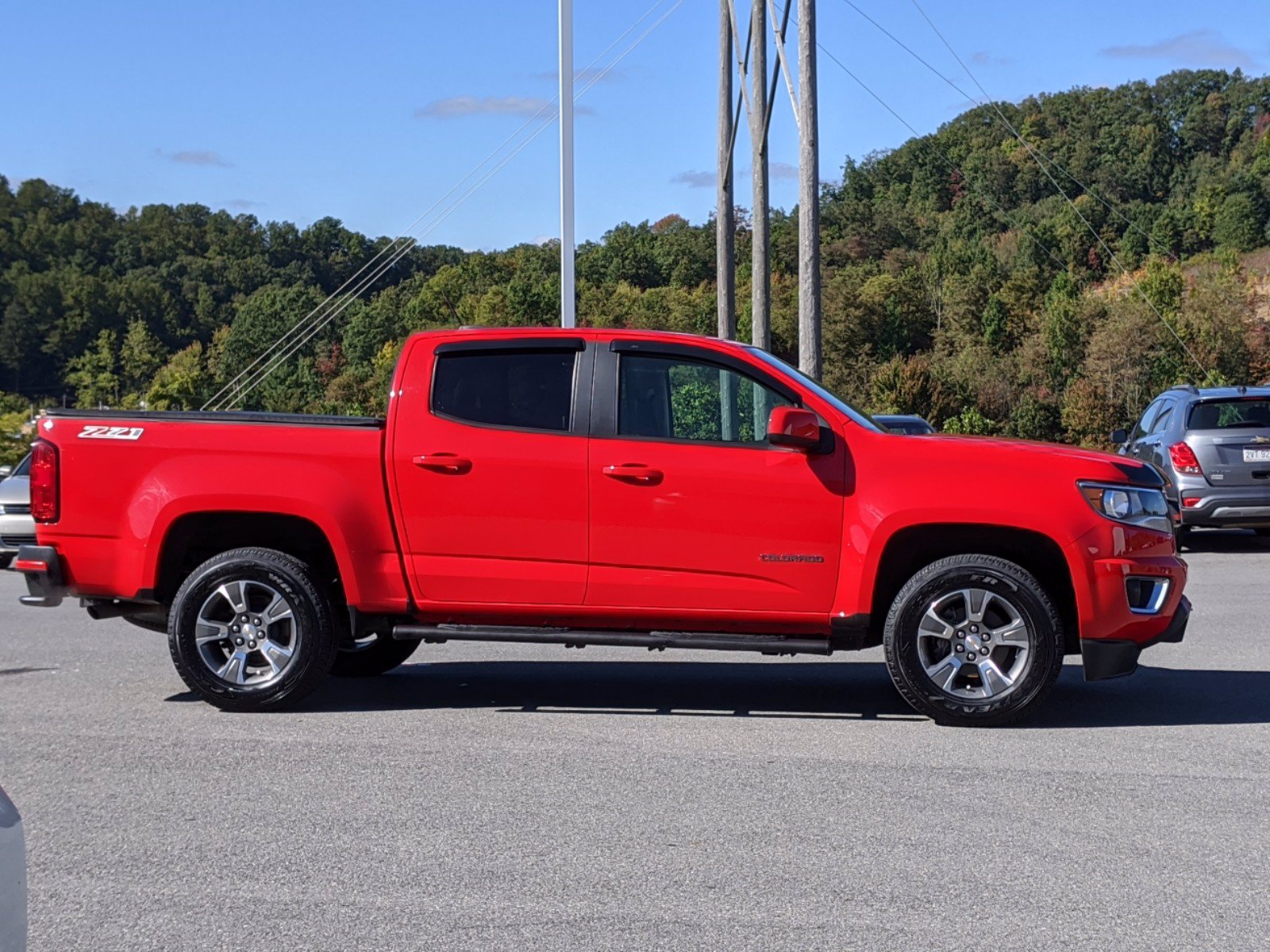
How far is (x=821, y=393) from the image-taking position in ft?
25.2

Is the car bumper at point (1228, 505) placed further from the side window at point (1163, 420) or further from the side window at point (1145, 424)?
the side window at point (1145, 424)

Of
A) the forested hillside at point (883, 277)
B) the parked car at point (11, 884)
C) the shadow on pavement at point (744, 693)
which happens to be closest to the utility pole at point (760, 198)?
the shadow on pavement at point (744, 693)

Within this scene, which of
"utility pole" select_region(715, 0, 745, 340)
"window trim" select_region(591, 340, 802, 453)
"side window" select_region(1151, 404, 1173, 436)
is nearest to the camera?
"window trim" select_region(591, 340, 802, 453)

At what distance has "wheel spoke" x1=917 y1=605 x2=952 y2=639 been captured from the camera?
7.19m

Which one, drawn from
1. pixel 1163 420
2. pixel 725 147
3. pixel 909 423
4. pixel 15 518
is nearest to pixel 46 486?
pixel 15 518

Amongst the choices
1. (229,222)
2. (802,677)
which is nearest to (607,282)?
(229,222)

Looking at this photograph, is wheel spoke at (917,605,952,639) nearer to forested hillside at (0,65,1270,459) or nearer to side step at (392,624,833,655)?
side step at (392,624,833,655)

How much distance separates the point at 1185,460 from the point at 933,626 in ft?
32.8

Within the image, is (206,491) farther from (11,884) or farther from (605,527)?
A: (11,884)

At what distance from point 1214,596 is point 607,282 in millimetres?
99923

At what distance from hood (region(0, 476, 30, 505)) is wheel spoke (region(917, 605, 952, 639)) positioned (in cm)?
1237

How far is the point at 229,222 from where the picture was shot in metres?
92.5

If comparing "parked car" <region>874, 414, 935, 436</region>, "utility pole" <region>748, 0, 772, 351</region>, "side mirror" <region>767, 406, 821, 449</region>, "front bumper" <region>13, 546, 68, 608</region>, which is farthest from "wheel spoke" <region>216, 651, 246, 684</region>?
"utility pole" <region>748, 0, 772, 351</region>

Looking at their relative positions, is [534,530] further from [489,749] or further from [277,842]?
[277,842]
